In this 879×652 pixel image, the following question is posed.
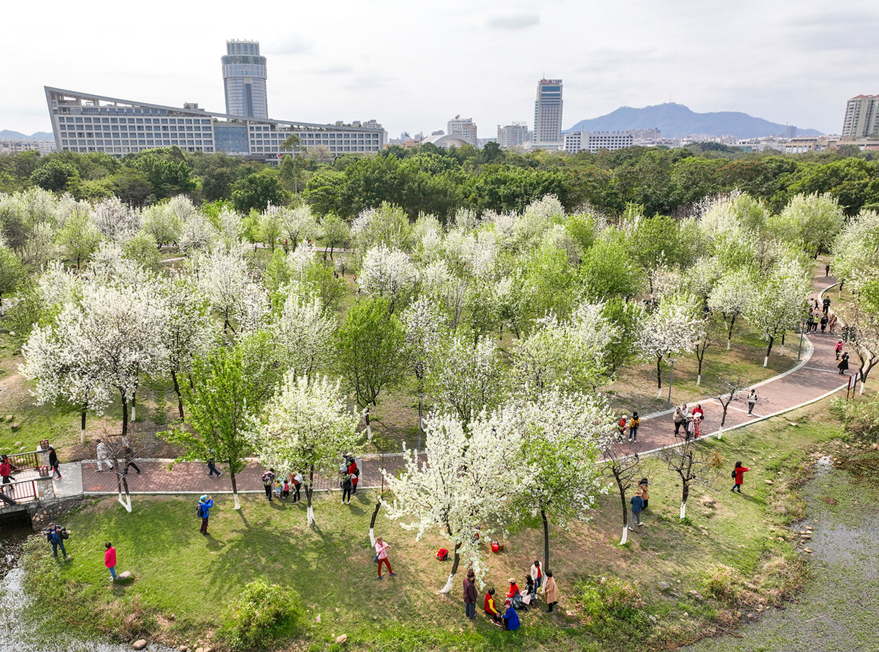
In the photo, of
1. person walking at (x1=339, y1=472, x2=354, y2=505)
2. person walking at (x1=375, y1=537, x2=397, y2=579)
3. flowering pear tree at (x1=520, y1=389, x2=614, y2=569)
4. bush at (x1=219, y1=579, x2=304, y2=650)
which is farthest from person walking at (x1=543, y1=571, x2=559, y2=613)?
person walking at (x1=339, y1=472, x2=354, y2=505)

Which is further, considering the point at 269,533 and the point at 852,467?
the point at 852,467

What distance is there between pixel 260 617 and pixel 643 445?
19782mm

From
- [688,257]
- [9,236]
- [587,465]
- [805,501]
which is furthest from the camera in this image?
[9,236]

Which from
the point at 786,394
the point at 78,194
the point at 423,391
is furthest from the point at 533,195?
the point at 78,194

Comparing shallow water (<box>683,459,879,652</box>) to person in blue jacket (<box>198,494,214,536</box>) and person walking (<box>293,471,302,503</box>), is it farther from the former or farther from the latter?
person in blue jacket (<box>198,494,214,536</box>)

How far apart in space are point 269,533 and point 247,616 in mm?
4813

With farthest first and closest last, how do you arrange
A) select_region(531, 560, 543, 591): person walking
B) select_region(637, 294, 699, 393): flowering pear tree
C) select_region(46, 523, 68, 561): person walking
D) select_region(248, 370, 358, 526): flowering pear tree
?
select_region(637, 294, 699, 393): flowering pear tree < select_region(248, 370, 358, 526): flowering pear tree < select_region(46, 523, 68, 561): person walking < select_region(531, 560, 543, 591): person walking

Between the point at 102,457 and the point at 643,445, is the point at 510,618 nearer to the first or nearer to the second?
the point at 643,445

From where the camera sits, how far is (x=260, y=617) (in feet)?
51.3

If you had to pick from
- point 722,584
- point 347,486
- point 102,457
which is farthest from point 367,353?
point 722,584

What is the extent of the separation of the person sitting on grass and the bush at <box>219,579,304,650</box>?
227 inches

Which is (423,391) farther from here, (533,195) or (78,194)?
(78,194)

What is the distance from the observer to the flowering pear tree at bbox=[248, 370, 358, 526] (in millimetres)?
18875

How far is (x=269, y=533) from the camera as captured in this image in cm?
2041
